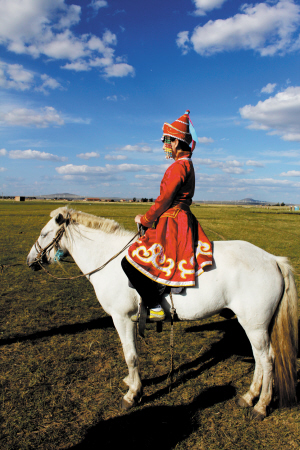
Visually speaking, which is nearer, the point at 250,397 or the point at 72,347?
the point at 250,397

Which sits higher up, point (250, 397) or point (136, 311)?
point (136, 311)

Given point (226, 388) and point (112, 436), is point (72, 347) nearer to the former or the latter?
point (112, 436)

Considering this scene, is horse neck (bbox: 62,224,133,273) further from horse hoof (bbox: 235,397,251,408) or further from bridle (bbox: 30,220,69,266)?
horse hoof (bbox: 235,397,251,408)

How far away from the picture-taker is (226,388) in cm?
393

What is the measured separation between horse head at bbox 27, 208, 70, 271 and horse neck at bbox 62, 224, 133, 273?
4.8 inches

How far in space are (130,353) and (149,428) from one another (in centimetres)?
84

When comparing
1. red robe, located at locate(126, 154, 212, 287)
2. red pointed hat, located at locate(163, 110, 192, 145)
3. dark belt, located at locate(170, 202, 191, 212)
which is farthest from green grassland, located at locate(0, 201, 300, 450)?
red pointed hat, located at locate(163, 110, 192, 145)

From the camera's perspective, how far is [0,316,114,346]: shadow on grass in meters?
5.18

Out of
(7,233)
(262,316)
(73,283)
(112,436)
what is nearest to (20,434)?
(112,436)

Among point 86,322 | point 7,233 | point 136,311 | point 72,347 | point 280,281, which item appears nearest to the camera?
point 280,281

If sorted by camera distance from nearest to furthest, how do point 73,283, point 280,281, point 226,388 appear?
point 280,281, point 226,388, point 73,283

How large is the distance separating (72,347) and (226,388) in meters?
2.75

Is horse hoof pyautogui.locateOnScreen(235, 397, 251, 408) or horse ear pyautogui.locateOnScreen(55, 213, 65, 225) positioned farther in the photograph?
horse ear pyautogui.locateOnScreen(55, 213, 65, 225)

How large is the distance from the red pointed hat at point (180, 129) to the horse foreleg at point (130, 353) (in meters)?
2.45
